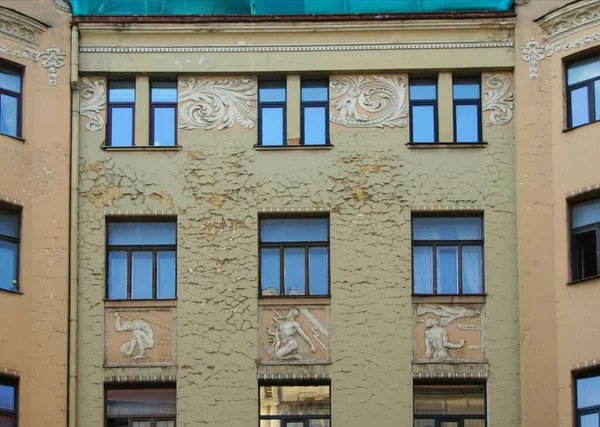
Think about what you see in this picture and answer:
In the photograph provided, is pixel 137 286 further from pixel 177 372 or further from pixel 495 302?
pixel 495 302

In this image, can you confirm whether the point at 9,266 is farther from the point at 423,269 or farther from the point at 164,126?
the point at 423,269

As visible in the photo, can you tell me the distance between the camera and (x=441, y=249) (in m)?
32.4

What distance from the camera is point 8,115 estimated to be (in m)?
32.4

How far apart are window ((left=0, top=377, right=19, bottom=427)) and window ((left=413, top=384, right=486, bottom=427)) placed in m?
7.01

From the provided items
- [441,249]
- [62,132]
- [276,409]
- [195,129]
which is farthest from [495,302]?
[62,132]

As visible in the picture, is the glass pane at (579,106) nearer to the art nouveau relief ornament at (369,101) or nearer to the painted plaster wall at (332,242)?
the painted plaster wall at (332,242)

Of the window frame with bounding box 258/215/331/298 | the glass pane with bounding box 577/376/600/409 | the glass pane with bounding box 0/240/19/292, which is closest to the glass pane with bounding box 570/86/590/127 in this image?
the glass pane with bounding box 577/376/600/409

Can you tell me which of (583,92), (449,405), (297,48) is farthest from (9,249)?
(583,92)

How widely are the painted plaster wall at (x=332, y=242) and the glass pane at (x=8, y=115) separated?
4.46ft

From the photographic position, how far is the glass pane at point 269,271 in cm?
3219

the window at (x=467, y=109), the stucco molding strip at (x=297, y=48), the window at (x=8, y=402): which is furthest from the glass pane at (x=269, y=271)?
the window at (x=8, y=402)

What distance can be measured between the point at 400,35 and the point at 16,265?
27.1 feet

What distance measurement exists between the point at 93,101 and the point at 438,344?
783 cm

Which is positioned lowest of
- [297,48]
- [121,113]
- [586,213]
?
[586,213]
